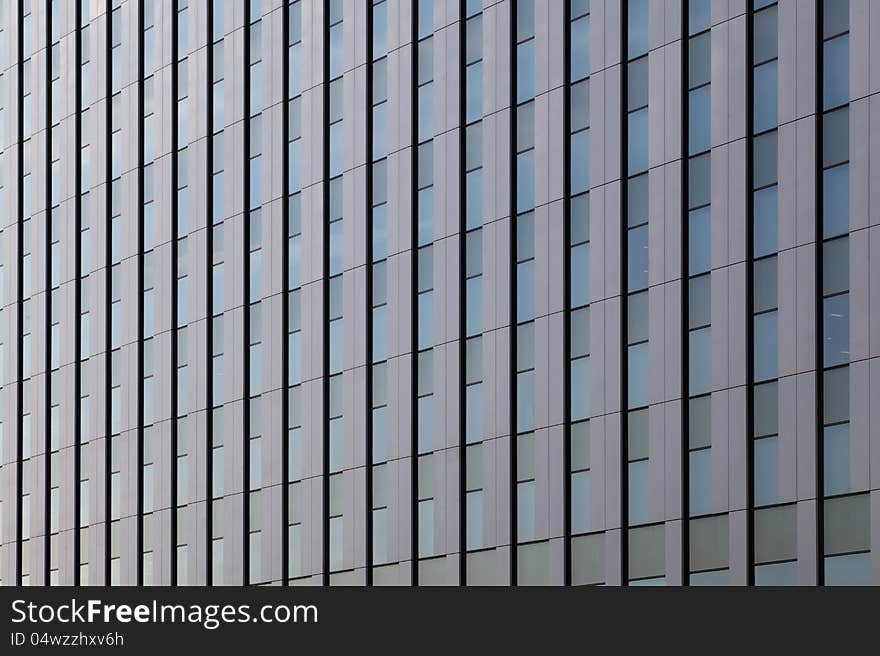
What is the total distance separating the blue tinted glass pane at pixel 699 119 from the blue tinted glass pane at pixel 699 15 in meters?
1.31

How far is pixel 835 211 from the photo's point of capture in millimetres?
36312

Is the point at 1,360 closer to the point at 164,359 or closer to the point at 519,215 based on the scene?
the point at 164,359

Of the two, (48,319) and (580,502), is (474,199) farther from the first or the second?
(48,319)

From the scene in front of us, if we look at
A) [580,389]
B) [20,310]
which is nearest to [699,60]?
[580,389]

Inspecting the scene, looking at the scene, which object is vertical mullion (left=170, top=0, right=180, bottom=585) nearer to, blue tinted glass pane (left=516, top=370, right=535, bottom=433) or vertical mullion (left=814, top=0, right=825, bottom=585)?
blue tinted glass pane (left=516, top=370, right=535, bottom=433)

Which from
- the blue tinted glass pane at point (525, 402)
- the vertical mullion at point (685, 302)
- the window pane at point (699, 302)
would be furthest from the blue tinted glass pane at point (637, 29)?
the blue tinted glass pane at point (525, 402)

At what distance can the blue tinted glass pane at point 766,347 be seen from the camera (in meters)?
37.0

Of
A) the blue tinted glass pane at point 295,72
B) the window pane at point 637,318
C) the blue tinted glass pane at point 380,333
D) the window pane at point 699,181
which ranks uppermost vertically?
the blue tinted glass pane at point 295,72

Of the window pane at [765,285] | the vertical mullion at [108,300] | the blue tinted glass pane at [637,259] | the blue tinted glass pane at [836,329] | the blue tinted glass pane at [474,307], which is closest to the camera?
the blue tinted glass pane at [836,329]

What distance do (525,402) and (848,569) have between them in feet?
30.7

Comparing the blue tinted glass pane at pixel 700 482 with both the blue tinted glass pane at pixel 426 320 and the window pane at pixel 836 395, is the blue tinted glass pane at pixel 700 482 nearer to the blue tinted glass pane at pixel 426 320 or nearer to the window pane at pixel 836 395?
the window pane at pixel 836 395

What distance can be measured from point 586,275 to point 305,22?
12801mm

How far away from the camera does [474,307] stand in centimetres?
4359
